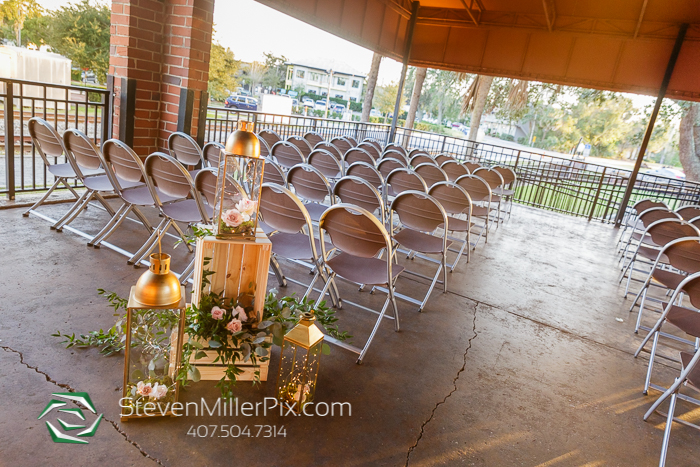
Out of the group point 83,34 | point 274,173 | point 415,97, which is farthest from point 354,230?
point 83,34

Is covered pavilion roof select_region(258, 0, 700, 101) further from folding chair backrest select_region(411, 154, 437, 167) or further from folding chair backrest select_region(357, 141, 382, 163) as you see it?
folding chair backrest select_region(411, 154, 437, 167)

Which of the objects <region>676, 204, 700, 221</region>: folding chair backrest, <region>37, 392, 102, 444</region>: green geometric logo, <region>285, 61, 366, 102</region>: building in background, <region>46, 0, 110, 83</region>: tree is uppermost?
<region>285, 61, 366, 102</region>: building in background

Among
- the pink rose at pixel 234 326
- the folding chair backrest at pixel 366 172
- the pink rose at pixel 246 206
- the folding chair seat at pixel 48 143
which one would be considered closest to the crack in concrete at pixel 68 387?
the pink rose at pixel 234 326

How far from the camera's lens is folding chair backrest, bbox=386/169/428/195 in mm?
5137

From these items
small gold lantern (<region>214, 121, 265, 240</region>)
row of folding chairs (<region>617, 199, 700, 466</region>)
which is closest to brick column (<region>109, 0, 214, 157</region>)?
small gold lantern (<region>214, 121, 265, 240</region>)

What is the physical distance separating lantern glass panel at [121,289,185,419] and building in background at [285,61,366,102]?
5003 cm

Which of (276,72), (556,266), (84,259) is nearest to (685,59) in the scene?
(556,266)

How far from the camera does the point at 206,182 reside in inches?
128

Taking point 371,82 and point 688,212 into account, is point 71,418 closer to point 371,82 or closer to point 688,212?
point 688,212

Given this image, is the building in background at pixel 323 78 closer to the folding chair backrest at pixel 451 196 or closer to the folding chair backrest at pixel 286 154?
the folding chair backrest at pixel 286 154

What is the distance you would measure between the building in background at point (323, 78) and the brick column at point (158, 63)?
150 ft

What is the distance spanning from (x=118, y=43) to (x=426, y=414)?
5.31 m

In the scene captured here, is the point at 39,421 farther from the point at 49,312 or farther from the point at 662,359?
the point at 662,359

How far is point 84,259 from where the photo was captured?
11.9ft
